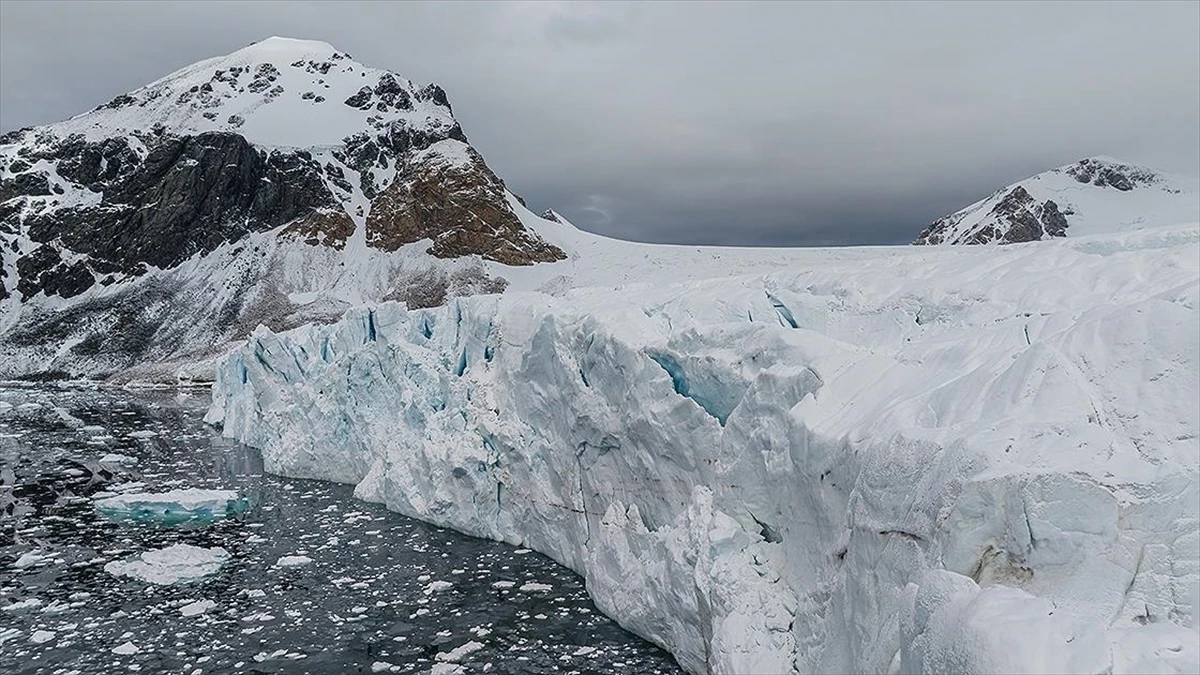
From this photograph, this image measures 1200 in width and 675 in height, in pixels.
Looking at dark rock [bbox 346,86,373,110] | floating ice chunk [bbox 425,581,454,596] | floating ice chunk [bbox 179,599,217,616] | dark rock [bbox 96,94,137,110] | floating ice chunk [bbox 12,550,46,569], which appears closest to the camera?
floating ice chunk [bbox 179,599,217,616]

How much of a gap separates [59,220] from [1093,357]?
9733cm

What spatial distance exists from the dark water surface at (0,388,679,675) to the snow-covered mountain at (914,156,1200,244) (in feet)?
445

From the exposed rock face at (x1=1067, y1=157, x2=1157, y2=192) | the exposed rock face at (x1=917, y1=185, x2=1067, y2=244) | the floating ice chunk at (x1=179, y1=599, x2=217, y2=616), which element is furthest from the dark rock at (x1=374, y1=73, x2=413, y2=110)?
the exposed rock face at (x1=1067, y1=157, x2=1157, y2=192)

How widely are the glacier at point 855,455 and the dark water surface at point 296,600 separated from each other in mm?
902

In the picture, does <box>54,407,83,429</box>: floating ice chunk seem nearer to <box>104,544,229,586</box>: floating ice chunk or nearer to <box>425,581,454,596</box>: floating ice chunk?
<box>104,544,229,586</box>: floating ice chunk

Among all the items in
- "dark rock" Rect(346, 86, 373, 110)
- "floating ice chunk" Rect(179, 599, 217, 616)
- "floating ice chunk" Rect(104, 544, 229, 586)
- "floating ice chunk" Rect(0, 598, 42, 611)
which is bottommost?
"floating ice chunk" Rect(104, 544, 229, 586)

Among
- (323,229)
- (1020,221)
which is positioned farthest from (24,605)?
(1020,221)

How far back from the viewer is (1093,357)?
6473 mm

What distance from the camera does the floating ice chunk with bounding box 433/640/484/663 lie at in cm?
1066

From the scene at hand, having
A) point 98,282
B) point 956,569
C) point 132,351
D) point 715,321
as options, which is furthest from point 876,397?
point 98,282

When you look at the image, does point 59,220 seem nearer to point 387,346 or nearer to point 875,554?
point 387,346

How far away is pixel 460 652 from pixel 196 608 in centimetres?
498

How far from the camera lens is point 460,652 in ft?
35.6

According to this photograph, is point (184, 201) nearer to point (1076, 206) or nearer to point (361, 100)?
point (361, 100)
